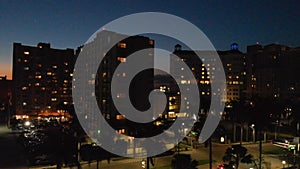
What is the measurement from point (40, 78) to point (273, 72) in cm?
5095

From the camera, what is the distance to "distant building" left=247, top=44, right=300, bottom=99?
6550 centimetres

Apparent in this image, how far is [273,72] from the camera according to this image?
2596 inches

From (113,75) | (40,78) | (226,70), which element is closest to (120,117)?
(113,75)

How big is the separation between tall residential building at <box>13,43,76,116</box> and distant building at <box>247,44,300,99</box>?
134ft

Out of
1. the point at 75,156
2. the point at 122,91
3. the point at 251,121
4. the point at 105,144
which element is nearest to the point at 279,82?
the point at 122,91

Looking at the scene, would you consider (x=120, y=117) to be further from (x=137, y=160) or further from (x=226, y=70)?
(x=226, y=70)

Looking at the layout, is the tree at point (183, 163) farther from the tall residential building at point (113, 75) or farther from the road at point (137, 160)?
the tall residential building at point (113, 75)

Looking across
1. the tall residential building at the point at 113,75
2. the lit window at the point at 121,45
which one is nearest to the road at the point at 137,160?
the tall residential building at the point at 113,75

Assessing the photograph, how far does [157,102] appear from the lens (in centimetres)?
4009

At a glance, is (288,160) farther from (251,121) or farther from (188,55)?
(188,55)

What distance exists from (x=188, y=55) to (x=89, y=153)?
200 ft

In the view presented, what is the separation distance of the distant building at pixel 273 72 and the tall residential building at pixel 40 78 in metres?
40.8

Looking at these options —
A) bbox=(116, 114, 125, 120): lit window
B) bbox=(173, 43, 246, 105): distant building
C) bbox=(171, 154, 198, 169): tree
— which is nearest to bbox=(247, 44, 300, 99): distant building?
bbox=(173, 43, 246, 105): distant building

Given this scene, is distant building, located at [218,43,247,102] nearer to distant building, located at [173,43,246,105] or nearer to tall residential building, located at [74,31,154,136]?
distant building, located at [173,43,246,105]
